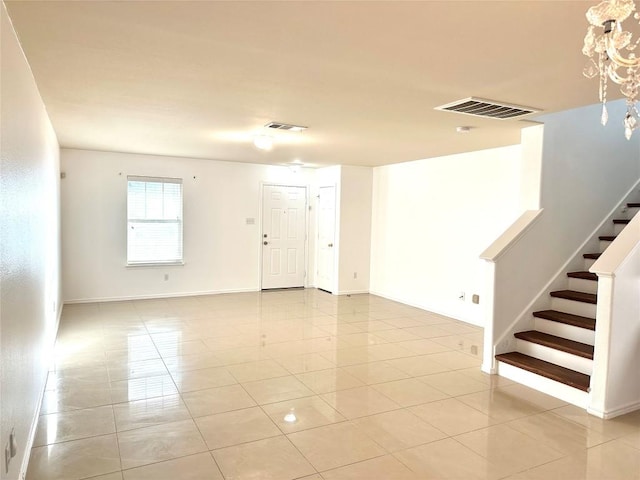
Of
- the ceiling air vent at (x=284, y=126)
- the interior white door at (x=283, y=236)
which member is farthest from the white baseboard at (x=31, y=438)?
the interior white door at (x=283, y=236)

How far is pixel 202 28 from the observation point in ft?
7.17

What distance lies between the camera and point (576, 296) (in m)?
4.18

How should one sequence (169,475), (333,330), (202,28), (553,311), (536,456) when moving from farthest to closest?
(333,330) → (553,311) → (536,456) → (169,475) → (202,28)

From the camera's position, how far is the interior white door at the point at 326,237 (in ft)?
26.2

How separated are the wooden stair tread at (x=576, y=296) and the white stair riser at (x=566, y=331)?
0.30m

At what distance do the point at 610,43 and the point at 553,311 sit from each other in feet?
10.4

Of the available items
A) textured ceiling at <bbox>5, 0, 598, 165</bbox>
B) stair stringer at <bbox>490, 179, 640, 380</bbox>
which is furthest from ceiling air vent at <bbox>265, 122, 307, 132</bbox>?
stair stringer at <bbox>490, 179, 640, 380</bbox>

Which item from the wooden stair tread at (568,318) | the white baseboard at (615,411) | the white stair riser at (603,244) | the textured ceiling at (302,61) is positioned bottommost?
the white baseboard at (615,411)

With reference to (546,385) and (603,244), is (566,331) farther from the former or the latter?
(603,244)

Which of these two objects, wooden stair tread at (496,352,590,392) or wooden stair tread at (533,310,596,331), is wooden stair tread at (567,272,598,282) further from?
wooden stair tread at (496,352,590,392)

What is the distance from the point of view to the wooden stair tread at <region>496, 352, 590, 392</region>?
3412 mm

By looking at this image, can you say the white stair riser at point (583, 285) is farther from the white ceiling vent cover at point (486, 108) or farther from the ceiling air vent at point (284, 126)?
the ceiling air vent at point (284, 126)

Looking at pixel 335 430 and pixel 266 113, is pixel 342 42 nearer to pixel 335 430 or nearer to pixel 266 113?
pixel 266 113

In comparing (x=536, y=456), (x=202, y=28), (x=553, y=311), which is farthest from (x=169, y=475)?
(x=553, y=311)
